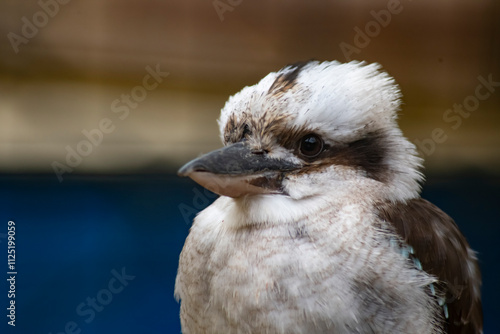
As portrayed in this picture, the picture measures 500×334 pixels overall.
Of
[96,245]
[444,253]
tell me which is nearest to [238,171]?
[444,253]

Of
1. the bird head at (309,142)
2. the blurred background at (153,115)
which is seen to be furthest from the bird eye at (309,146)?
the blurred background at (153,115)

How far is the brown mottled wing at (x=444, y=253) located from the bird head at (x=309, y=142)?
0.05 meters

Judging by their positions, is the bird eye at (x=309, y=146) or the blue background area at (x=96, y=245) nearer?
the bird eye at (x=309, y=146)

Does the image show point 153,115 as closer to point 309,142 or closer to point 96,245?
point 96,245

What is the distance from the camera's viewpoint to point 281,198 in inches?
37.4

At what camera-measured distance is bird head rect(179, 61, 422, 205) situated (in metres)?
0.95

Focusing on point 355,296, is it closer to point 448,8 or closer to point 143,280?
point 143,280

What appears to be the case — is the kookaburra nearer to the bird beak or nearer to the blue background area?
the bird beak

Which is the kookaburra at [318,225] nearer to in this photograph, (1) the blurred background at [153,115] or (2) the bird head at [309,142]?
(2) the bird head at [309,142]

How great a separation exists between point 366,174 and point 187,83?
1.28m

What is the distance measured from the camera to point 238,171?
927mm

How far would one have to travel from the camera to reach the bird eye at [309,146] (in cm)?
97

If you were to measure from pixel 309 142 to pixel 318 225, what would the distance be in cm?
16

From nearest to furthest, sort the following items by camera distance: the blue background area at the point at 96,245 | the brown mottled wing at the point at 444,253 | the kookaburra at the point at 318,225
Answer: the kookaburra at the point at 318,225
the brown mottled wing at the point at 444,253
the blue background area at the point at 96,245
